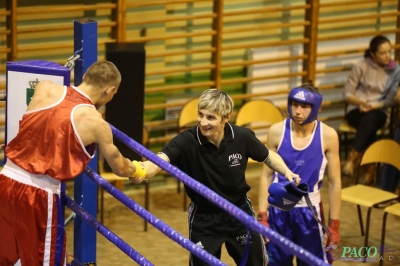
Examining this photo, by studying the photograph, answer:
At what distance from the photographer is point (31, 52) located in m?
7.51

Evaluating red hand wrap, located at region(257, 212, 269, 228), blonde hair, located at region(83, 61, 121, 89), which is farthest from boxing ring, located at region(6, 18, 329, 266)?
red hand wrap, located at region(257, 212, 269, 228)

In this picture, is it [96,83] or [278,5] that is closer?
[96,83]

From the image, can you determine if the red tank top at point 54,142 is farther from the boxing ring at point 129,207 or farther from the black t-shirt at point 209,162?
the black t-shirt at point 209,162

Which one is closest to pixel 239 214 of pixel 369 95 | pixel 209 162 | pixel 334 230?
pixel 209 162

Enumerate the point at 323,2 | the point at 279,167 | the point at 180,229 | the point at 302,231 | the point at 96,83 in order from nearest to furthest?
the point at 96,83, the point at 279,167, the point at 302,231, the point at 180,229, the point at 323,2

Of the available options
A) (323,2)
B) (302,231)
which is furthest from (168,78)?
(302,231)

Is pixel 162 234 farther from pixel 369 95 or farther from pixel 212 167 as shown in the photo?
pixel 369 95

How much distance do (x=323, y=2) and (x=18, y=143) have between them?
5.58 meters

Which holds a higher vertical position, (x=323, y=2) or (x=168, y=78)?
(x=323, y=2)

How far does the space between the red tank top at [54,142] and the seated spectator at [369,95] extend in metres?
4.75

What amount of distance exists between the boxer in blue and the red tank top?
147 cm

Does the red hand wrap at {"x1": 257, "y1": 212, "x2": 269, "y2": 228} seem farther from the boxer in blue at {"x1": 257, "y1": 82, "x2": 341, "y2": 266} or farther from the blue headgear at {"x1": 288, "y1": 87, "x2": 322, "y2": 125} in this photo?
the blue headgear at {"x1": 288, "y1": 87, "x2": 322, "y2": 125}

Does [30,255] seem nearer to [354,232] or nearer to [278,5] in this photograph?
[354,232]

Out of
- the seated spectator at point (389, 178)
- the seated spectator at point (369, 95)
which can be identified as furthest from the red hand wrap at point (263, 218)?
the seated spectator at point (369, 95)
